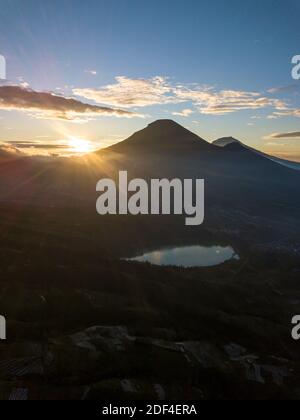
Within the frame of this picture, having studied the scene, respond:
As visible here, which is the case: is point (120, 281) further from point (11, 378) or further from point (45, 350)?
point (11, 378)

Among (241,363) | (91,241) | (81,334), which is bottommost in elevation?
(241,363)

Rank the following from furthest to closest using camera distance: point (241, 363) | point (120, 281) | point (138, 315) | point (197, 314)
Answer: point (120, 281), point (197, 314), point (138, 315), point (241, 363)

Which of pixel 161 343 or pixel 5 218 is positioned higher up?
pixel 5 218

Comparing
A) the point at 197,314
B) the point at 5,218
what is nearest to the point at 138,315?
the point at 197,314

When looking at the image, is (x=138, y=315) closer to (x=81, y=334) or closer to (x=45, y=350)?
(x=81, y=334)

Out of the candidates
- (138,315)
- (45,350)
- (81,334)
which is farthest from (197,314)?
(45,350)
